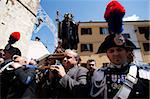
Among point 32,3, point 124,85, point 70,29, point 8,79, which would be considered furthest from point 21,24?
point 124,85

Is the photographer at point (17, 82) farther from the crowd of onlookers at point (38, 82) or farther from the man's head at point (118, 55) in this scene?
the man's head at point (118, 55)

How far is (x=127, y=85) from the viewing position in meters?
2.04

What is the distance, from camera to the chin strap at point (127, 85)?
200 centimetres

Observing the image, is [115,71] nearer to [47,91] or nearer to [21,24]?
[47,91]

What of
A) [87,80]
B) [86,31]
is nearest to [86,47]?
[86,31]

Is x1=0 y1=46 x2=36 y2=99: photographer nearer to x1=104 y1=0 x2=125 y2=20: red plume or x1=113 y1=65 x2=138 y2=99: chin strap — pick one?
x1=113 y1=65 x2=138 y2=99: chin strap

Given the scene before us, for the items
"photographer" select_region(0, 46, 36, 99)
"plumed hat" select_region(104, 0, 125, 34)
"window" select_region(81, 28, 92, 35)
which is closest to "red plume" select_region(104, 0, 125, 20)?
"plumed hat" select_region(104, 0, 125, 34)

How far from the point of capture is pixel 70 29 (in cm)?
637

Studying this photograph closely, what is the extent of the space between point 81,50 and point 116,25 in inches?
709

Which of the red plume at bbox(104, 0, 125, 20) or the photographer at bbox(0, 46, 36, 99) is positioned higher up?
the red plume at bbox(104, 0, 125, 20)

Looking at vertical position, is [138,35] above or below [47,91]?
above

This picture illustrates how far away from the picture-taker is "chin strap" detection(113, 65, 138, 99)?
2.00 metres

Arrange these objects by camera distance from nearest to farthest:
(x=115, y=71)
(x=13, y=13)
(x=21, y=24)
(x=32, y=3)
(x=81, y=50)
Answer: (x=115, y=71)
(x=13, y=13)
(x=21, y=24)
(x=32, y=3)
(x=81, y=50)

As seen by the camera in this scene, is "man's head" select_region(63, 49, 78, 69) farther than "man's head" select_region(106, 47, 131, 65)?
Yes
